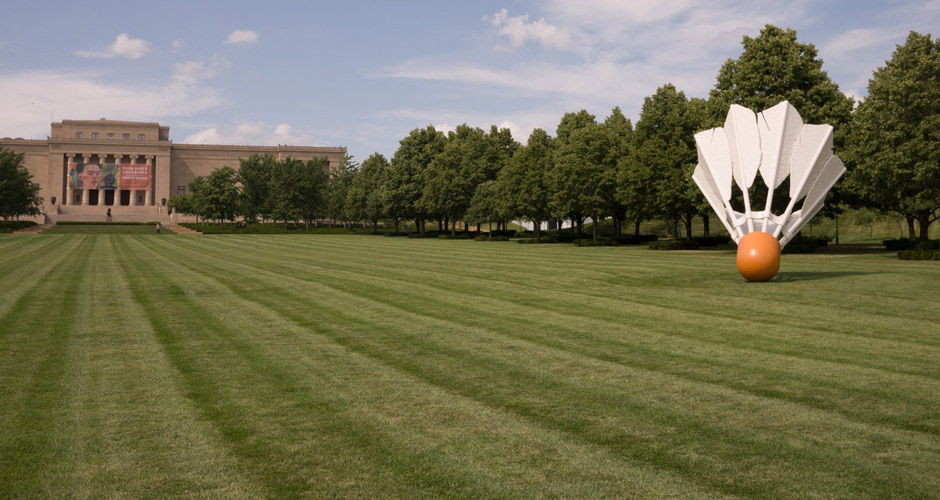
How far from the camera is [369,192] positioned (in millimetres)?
93500

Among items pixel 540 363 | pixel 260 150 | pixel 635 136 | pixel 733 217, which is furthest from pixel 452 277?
pixel 260 150

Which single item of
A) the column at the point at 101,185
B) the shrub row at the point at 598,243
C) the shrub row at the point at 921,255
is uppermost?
the column at the point at 101,185

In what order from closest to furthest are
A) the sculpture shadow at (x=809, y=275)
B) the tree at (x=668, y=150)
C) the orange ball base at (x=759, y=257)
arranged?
the orange ball base at (x=759, y=257), the sculpture shadow at (x=809, y=275), the tree at (x=668, y=150)

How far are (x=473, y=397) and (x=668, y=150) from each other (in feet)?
139

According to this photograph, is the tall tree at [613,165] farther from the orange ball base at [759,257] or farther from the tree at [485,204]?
the orange ball base at [759,257]

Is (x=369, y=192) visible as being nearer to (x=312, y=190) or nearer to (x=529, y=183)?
(x=312, y=190)

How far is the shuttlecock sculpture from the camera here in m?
21.5

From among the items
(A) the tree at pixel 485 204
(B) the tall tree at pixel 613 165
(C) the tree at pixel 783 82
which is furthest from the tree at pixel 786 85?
(A) the tree at pixel 485 204

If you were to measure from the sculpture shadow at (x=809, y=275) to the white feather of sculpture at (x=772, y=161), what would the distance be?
1147mm

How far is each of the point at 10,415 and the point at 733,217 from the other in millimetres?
20187

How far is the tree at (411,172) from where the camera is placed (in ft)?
270

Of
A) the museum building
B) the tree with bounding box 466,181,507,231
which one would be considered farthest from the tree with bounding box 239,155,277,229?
the tree with bounding box 466,181,507,231

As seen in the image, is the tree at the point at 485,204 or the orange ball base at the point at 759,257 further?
the tree at the point at 485,204

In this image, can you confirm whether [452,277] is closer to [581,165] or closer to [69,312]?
[69,312]
